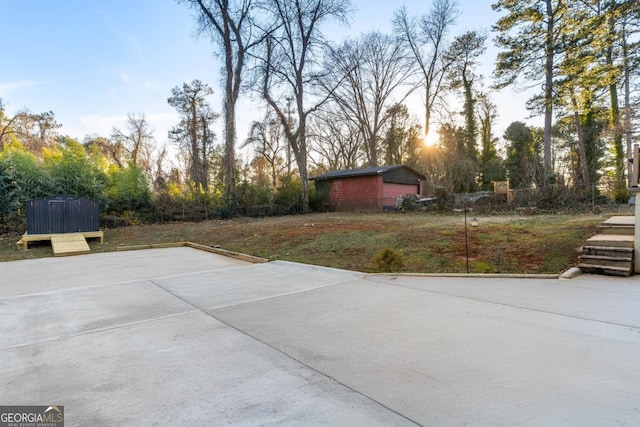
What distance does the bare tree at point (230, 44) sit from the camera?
17469 millimetres

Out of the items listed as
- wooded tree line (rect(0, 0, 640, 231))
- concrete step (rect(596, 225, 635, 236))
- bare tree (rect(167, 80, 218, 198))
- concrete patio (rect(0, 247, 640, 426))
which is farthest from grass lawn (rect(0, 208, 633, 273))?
bare tree (rect(167, 80, 218, 198))

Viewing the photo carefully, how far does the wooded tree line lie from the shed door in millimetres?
3062

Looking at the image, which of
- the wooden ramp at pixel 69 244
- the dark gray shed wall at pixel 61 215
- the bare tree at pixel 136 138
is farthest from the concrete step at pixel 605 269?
the bare tree at pixel 136 138

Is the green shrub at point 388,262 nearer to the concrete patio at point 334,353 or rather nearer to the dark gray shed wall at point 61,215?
the concrete patio at point 334,353

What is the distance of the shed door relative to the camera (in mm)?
10234

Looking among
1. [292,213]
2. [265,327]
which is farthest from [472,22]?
[265,327]

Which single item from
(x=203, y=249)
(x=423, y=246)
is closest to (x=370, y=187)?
(x=203, y=249)

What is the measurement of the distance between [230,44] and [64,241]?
14113mm

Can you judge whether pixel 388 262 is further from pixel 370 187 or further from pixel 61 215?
pixel 370 187

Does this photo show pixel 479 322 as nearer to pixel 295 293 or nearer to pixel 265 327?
pixel 265 327

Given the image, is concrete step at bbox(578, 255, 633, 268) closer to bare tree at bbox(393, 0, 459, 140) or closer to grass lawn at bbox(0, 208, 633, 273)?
grass lawn at bbox(0, 208, 633, 273)

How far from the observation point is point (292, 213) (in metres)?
18.9

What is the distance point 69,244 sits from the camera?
9.25 m

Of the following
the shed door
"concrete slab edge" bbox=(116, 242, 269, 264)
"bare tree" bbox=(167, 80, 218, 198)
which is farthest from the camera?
"bare tree" bbox=(167, 80, 218, 198)
